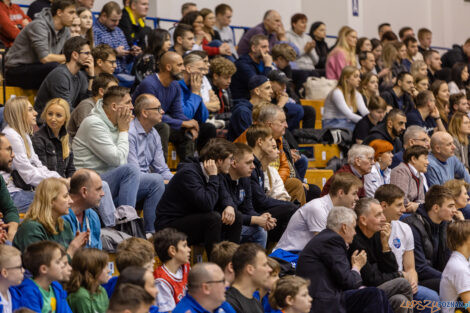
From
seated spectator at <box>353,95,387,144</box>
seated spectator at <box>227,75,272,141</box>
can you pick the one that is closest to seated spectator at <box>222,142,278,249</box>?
seated spectator at <box>227,75,272,141</box>

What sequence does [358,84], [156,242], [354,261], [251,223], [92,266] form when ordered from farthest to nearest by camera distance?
[358,84] < [251,223] < [354,261] < [156,242] < [92,266]

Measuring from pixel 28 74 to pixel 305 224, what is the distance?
3.51m

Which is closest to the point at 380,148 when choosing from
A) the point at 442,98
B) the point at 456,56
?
the point at 442,98

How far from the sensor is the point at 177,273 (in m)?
5.38

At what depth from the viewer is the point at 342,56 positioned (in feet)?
39.3

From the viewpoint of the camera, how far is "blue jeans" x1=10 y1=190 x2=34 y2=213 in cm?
623

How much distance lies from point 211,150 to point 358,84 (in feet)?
14.8

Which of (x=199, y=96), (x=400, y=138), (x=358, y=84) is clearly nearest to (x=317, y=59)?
(x=358, y=84)

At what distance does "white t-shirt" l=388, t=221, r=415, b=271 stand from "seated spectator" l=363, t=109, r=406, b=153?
2.28 meters

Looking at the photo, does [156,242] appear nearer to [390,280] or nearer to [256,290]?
[256,290]

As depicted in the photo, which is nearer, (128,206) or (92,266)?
(92,266)

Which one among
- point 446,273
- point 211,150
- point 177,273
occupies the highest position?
point 211,150

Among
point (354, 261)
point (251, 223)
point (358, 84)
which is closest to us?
point (354, 261)

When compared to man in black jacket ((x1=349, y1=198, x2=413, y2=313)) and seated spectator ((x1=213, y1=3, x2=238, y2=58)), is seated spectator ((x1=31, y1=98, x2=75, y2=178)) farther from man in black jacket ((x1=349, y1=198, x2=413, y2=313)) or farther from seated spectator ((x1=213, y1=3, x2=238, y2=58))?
seated spectator ((x1=213, y1=3, x2=238, y2=58))
